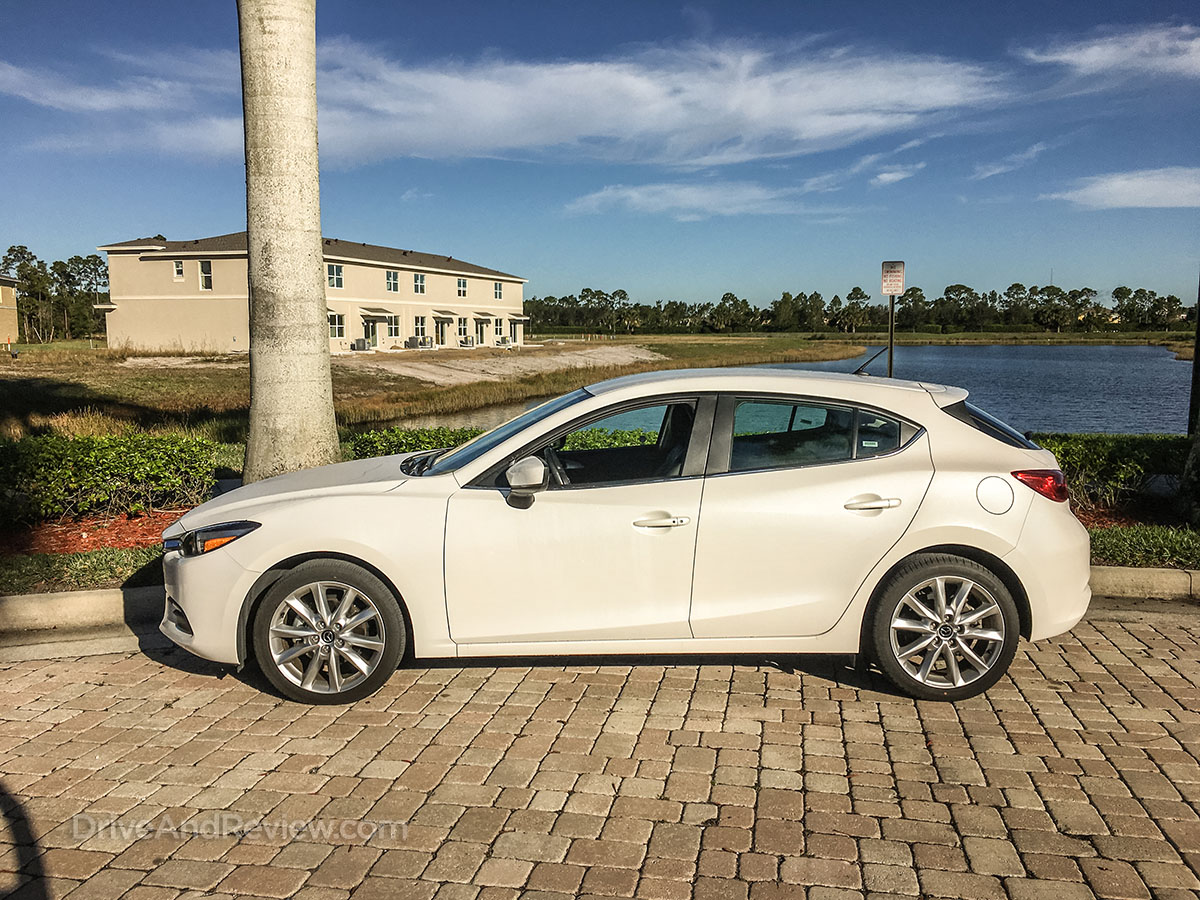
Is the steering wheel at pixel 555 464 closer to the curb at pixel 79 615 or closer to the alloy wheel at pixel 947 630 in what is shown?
the alloy wheel at pixel 947 630

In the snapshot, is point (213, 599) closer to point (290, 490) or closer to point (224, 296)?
point (290, 490)

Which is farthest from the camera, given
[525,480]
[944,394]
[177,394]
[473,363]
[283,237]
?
[473,363]

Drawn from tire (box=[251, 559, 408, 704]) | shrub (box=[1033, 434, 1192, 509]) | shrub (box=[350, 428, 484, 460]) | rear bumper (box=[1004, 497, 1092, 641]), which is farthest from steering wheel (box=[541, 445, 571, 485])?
shrub (box=[1033, 434, 1192, 509])

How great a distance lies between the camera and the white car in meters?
4.36

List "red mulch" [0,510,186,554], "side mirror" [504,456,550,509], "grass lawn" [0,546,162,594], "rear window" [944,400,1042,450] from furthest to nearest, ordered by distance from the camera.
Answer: "red mulch" [0,510,186,554]
"grass lawn" [0,546,162,594]
"rear window" [944,400,1042,450]
"side mirror" [504,456,550,509]

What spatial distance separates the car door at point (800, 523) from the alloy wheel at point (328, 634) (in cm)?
166

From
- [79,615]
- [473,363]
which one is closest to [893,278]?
[79,615]

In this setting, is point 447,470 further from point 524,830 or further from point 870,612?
point 870,612

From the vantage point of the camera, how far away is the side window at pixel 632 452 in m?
4.53

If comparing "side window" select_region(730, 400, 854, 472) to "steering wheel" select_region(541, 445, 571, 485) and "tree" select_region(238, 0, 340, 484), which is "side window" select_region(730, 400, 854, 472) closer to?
"steering wheel" select_region(541, 445, 571, 485)

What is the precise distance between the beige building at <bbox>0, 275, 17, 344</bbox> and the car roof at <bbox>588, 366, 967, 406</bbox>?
85.1 metres

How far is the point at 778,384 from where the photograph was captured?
4.67 metres

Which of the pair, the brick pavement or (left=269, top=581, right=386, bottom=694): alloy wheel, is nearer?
the brick pavement

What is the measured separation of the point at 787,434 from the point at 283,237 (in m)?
4.59
